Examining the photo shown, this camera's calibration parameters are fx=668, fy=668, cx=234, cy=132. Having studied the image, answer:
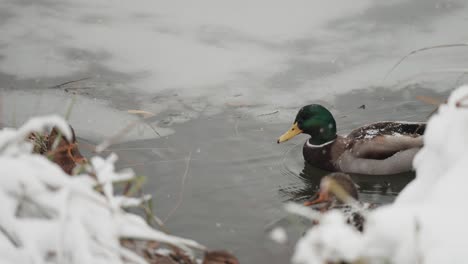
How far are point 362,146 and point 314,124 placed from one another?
454 mm

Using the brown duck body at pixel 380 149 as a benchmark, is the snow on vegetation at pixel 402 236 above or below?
above

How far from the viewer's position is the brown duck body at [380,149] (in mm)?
5289

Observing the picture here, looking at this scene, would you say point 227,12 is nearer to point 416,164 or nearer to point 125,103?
point 125,103

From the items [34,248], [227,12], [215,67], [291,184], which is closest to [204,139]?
[291,184]

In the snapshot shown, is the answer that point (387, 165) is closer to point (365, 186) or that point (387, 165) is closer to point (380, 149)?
point (380, 149)

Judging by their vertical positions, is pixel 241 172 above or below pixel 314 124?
below

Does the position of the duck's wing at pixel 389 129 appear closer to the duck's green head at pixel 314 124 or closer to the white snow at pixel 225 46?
the duck's green head at pixel 314 124

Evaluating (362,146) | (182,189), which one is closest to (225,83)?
(362,146)

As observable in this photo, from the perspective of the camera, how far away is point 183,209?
4.32 meters

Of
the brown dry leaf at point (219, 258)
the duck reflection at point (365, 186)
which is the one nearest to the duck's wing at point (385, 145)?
the duck reflection at point (365, 186)

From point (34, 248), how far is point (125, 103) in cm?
405

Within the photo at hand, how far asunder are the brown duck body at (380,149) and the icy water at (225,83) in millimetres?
127

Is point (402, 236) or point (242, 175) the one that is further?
point (242, 175)

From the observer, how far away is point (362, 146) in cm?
537
